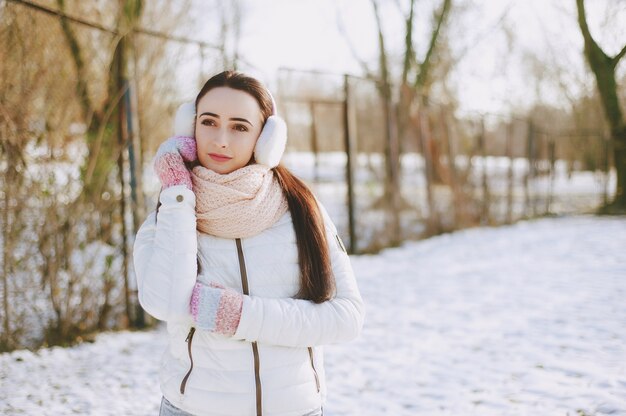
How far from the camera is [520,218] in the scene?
49.9 ft

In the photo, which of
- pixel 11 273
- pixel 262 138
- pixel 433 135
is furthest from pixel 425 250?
pixel 262 138

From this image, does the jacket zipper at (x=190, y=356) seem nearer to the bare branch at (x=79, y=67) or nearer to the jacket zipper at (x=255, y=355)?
the jacket zipper at (x=255, y=355)

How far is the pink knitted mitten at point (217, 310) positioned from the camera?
1485 mm

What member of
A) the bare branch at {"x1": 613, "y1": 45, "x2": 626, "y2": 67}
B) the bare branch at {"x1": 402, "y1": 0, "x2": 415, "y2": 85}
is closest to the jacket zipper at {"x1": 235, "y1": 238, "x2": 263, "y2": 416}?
the bare branch at {"x1": 402, "y1": 0, "x2": 415, "y2": 85}

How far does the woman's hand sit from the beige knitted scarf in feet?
0.16

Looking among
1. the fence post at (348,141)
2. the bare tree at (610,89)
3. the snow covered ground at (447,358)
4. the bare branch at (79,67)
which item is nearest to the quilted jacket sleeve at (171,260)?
the snow covered ground at (447,358)

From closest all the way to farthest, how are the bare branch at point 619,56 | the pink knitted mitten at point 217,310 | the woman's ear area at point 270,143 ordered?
the pink knitted mitten at point 217,310 < the woman's ear area at point 270,143 < the bare branch at point 619,56

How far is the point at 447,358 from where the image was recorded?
4.29 metres

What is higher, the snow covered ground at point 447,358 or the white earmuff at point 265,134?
the white earmuff at point 265,134

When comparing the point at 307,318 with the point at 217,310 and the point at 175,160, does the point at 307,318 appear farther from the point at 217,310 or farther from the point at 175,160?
the point at 175,160

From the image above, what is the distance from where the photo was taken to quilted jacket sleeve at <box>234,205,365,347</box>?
153 centimetres

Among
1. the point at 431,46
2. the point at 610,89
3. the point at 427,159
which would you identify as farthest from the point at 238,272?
the point at 431,46

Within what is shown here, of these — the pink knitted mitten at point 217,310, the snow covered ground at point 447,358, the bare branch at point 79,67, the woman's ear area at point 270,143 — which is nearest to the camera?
the pink knitted mitten at point 217,310

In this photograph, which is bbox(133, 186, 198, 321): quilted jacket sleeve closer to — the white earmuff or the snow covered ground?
the white earmuff
